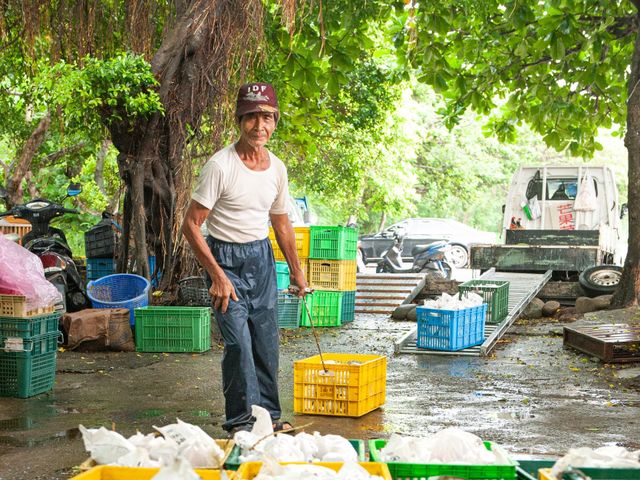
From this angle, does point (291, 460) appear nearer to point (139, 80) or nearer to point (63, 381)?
point (63, 381)

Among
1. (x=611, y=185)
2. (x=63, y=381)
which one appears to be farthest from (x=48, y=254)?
(x=611, y=185)

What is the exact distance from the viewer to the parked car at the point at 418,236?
98.3ft

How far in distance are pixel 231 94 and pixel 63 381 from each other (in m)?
4.76

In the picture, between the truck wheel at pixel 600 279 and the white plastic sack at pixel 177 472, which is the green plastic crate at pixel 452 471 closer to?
the white plastic sack at pixel 177 472

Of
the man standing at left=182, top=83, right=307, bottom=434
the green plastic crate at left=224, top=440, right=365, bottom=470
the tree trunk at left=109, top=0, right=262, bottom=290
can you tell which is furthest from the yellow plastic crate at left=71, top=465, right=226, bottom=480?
the tree trunk at left=109, top=0, right=262, bottom=290

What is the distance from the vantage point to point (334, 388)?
22.3ft

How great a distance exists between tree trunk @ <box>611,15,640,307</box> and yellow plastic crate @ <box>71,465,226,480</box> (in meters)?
10.9

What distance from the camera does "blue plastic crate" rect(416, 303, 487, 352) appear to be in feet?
33.3

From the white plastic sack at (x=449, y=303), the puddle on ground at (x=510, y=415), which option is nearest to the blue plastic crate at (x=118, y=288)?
the white plastic sack at (x=449, y=303)

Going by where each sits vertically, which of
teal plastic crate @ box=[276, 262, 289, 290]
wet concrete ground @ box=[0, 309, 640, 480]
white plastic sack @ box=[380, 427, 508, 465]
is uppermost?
teal plastic crate @ box=[276, 262, 289, 290]

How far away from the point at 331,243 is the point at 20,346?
6.94 m

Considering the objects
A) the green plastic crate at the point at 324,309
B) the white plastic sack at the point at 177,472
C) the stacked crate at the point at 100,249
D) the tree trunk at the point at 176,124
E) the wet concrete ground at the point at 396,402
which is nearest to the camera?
the white plastic sack at the point at 177,472

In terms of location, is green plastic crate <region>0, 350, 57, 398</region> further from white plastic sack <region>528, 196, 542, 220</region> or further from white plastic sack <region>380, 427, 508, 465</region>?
white plastic sack <region>528, 196, 542, 220</region>

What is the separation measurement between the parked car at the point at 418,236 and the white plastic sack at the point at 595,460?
25213 mm
